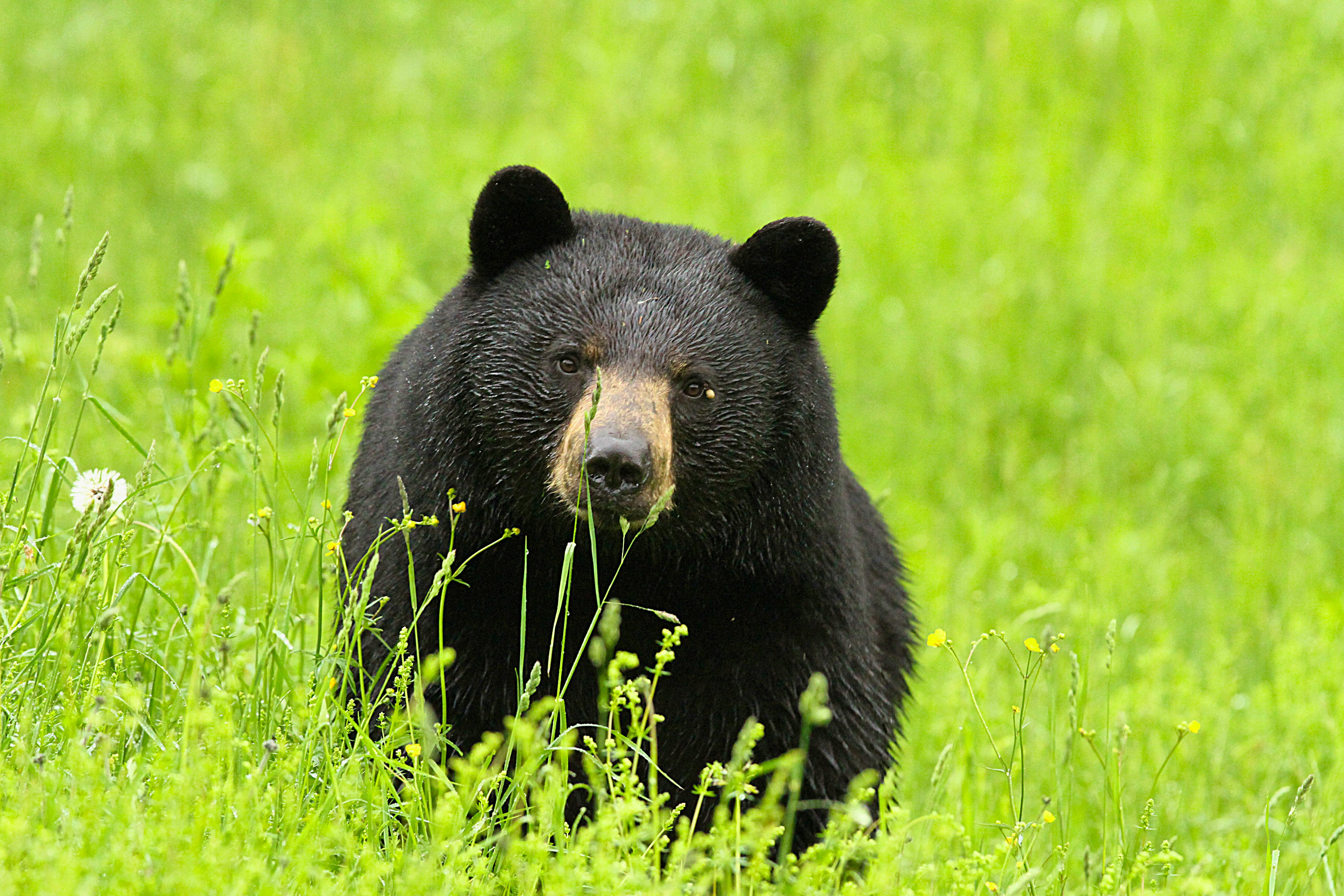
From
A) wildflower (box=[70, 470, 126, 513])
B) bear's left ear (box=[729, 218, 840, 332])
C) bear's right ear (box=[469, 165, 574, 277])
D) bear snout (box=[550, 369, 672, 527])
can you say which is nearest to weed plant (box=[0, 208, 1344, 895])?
wildflower (box=[70, 470, 126, 513])

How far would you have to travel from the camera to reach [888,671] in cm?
427

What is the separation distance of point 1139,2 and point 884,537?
268 inches

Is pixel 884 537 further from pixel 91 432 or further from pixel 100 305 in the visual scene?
pixel 91 432

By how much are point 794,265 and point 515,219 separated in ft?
2.28

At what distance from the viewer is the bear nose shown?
3.15 metres

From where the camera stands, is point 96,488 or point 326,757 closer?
point 326,757

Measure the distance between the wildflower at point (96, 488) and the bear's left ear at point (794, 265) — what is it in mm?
1555

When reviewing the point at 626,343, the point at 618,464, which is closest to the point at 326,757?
the point at 618,464

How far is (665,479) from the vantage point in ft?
11.2

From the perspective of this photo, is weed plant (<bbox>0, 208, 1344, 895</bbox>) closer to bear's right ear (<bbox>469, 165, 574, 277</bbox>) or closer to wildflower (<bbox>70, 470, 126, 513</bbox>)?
wildflower (<bbox>70, 470, 126, 513</bbox>)

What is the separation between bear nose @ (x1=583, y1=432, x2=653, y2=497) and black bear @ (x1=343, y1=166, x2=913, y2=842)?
24 centimetres

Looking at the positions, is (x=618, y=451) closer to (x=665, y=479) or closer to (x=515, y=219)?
(x=665, y=479)

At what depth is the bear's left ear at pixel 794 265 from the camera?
12.3 ft

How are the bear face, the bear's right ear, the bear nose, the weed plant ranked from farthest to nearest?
the bear's right ear, the bear face, the bear nose, the weed plant
